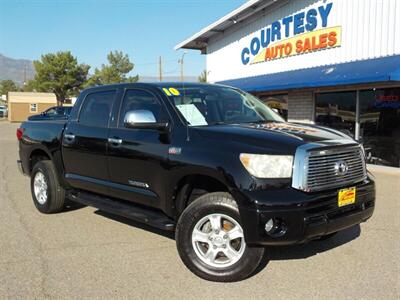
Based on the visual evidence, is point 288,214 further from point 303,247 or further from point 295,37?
point 295,37

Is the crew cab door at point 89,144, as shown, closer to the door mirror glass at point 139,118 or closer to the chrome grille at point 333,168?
the door mirror glass at point 139,118

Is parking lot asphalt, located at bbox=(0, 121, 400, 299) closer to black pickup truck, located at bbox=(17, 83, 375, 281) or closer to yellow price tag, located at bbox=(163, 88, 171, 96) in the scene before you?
black pickup truck, located at bbox=(17, 83, 375, 281)

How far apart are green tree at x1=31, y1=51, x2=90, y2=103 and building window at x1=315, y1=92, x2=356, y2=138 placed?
46.6m

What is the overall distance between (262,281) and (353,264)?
1.07 meters

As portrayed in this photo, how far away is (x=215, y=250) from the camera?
4.25 metres

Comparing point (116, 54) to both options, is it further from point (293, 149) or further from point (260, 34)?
point (293, 149)

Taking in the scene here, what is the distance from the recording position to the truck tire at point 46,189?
6.50 m

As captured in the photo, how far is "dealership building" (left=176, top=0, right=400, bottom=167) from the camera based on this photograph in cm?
1145

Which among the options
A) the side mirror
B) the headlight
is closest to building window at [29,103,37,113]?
the side mirror

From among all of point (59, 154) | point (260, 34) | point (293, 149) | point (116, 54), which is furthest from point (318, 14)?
point (116, 54)

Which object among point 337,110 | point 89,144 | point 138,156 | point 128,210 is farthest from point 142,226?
point 337,110

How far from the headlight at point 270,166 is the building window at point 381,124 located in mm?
8657

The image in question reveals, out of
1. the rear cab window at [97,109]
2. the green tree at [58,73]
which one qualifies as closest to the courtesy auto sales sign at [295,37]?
the rear cab window at [97,109]

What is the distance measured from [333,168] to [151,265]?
205 cm
